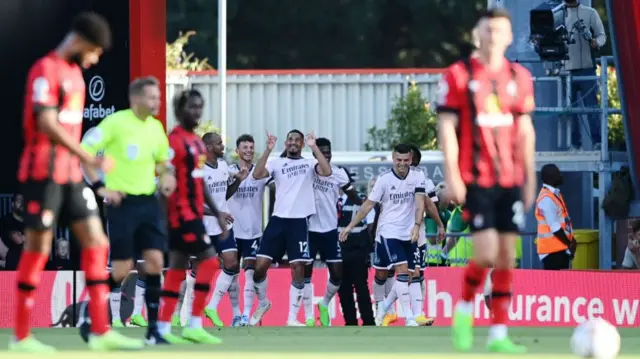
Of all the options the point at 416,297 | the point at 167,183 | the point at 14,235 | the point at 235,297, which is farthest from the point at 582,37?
the point at 167,183

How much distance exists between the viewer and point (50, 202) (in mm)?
10211

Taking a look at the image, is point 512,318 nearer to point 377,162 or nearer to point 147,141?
point 147,141

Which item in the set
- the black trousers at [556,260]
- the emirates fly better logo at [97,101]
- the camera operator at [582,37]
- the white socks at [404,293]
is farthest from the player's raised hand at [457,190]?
the camera operator at [582,37]

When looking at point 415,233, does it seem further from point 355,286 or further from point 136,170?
point 136,170

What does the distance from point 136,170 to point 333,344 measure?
210cm

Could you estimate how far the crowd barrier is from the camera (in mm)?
17734

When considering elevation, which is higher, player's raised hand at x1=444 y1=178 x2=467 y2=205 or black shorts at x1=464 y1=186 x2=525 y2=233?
player's raised hand at x1=444 y1=178 x2=467 y2=205

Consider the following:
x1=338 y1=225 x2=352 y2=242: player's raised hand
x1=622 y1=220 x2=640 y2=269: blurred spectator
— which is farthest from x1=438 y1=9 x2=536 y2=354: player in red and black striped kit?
x1=622 y1=220 x2=640 y2=269: blurred spectator

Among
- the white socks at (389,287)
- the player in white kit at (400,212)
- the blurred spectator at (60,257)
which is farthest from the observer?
the blurred spectator at (60,257)

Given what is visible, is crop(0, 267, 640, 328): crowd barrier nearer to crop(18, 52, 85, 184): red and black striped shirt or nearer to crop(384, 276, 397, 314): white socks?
crop(384, 276, 397, 314): white socks

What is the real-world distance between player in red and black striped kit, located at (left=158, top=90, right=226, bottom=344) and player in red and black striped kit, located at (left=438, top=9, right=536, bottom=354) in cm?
221

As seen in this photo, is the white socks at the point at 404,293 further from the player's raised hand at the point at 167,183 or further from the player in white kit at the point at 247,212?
the player's raised hand at the point at 167,183

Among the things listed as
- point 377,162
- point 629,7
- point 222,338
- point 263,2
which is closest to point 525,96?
point 222,338

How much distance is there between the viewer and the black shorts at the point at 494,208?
10.2 metres
